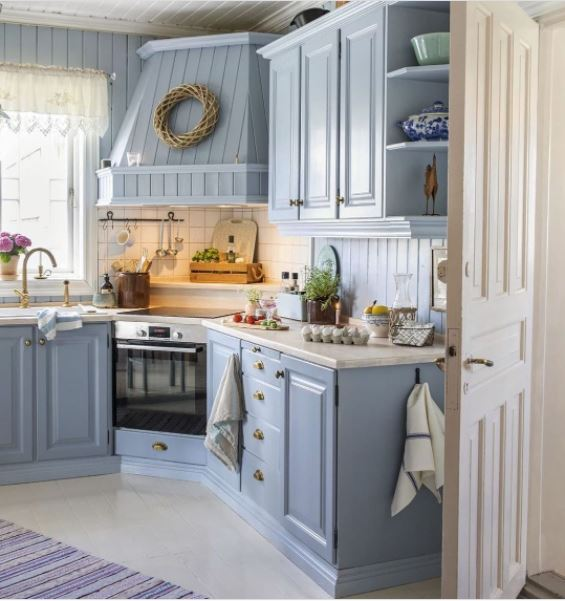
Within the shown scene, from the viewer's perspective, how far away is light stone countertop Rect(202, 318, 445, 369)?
3.31 metres

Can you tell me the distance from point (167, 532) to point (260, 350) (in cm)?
95

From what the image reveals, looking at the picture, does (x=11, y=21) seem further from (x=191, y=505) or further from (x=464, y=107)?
(x=464, y=107)

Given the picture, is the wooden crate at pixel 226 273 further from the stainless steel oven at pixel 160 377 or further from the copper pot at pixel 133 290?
the stainless steel oven at pixel 160 377

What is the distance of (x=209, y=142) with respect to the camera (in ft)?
16.5

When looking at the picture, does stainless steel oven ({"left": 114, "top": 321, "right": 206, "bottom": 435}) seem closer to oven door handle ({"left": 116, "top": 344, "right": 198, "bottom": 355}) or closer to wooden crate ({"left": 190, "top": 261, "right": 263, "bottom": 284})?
oven door handle ({"left": 116, "top": 344, "right": 198, "bottom": 355})

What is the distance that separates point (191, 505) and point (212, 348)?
817mm

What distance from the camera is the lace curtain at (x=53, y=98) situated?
17.1 feet

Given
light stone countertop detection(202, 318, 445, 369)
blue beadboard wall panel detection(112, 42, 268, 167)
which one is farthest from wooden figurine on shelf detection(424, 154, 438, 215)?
blue beadboard wall panel detection(112, 42, 268, 167)

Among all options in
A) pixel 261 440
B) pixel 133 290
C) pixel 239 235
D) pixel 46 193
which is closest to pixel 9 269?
pixel 46 193

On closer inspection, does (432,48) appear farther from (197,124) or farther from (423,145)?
(197,124)

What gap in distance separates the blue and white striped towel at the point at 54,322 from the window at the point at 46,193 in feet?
2.56

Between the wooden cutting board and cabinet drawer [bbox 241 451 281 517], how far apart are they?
66.3 inches

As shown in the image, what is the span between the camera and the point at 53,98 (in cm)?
530

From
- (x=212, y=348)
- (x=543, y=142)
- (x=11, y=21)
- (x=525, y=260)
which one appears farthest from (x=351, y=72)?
(x=11, y=21)
